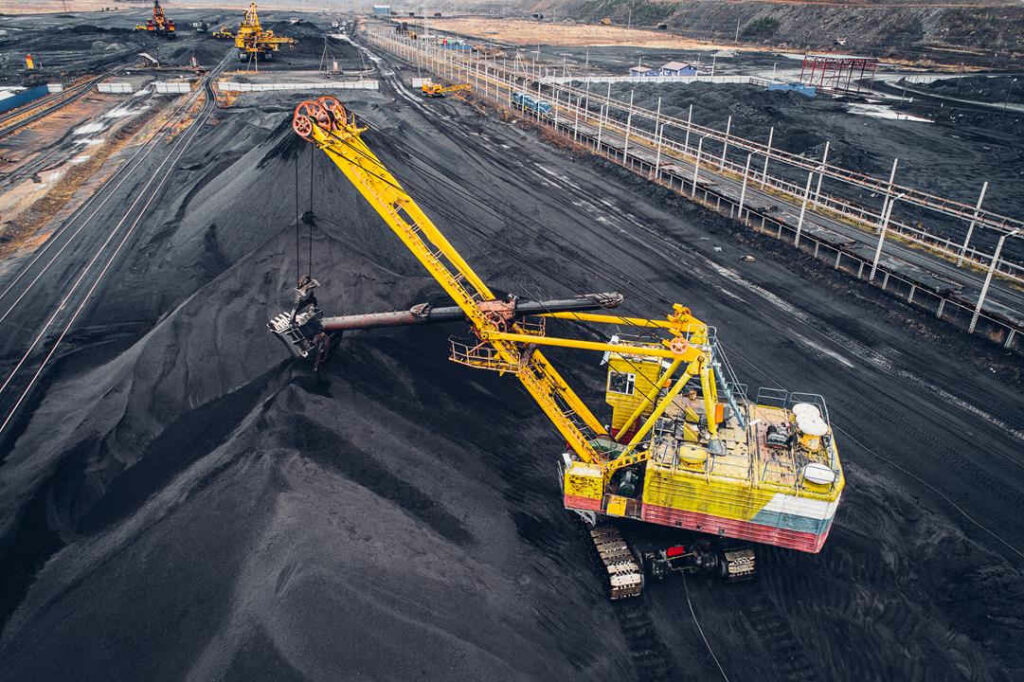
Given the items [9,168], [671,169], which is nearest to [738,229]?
[671,169]

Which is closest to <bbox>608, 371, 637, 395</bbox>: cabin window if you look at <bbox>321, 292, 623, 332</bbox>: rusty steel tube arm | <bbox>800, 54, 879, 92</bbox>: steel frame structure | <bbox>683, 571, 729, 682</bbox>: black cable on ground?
<bbox>321, 292, 623, 332</bbox>: rusty steel tube arm

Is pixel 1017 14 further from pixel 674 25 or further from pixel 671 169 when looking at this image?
pixel 671 169

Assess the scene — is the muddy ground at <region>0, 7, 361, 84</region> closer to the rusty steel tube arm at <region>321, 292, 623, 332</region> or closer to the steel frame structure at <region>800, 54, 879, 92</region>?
the steel frame structure at <region>800, 54, 879, 92</region>

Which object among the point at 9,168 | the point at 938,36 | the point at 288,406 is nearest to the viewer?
the point at 288,406

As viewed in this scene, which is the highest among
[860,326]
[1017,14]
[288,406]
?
[1017,14]

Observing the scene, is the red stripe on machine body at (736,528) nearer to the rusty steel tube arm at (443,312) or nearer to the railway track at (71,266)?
the rusty steel tube arm at (443,312)

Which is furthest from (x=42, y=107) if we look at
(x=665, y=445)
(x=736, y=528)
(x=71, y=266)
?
(x=736, y=528)

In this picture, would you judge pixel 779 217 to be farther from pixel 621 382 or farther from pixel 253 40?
pixel 253 40

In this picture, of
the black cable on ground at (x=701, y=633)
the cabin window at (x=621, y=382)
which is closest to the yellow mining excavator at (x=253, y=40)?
the cabin window at (x=621, y=382)
